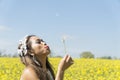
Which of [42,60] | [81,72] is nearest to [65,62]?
[42,60]

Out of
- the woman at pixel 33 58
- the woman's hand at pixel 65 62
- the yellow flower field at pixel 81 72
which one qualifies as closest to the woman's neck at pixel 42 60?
the woman at pixel 33 58

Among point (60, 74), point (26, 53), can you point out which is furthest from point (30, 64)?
point (60, 74)

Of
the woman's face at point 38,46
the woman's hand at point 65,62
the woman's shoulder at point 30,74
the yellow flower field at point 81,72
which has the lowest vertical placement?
the yellow flower field at point 81,72

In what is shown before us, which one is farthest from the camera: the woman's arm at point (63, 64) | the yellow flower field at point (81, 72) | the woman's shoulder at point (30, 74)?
the yellow flower field at point (81, 72)

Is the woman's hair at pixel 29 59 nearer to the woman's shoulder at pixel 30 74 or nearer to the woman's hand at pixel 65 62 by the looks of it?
the woman's shoulder at pixel 30 74

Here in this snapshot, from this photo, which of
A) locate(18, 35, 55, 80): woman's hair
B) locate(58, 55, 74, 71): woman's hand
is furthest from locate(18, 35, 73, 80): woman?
locate(58, 55, 74, 71): woman's hand

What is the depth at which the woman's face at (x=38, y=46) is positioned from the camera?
274 cm

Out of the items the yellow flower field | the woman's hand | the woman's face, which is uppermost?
the woman's face

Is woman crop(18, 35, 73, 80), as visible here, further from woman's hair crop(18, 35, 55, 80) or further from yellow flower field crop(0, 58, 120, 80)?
yellow flower field crop(0, 58, 120, 80)

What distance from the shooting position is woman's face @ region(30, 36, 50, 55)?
108 inches

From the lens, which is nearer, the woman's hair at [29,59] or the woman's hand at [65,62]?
the woman's hand at [65,62]

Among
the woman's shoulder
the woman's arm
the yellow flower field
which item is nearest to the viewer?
the woman's arm

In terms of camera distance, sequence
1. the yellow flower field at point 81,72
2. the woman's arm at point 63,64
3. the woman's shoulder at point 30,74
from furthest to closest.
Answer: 1. the yellow flower field at point 81,72
2. the woman's shoulder at point 30,74
3. the woman's arm at point 63,64

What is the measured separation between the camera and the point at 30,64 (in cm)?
288
